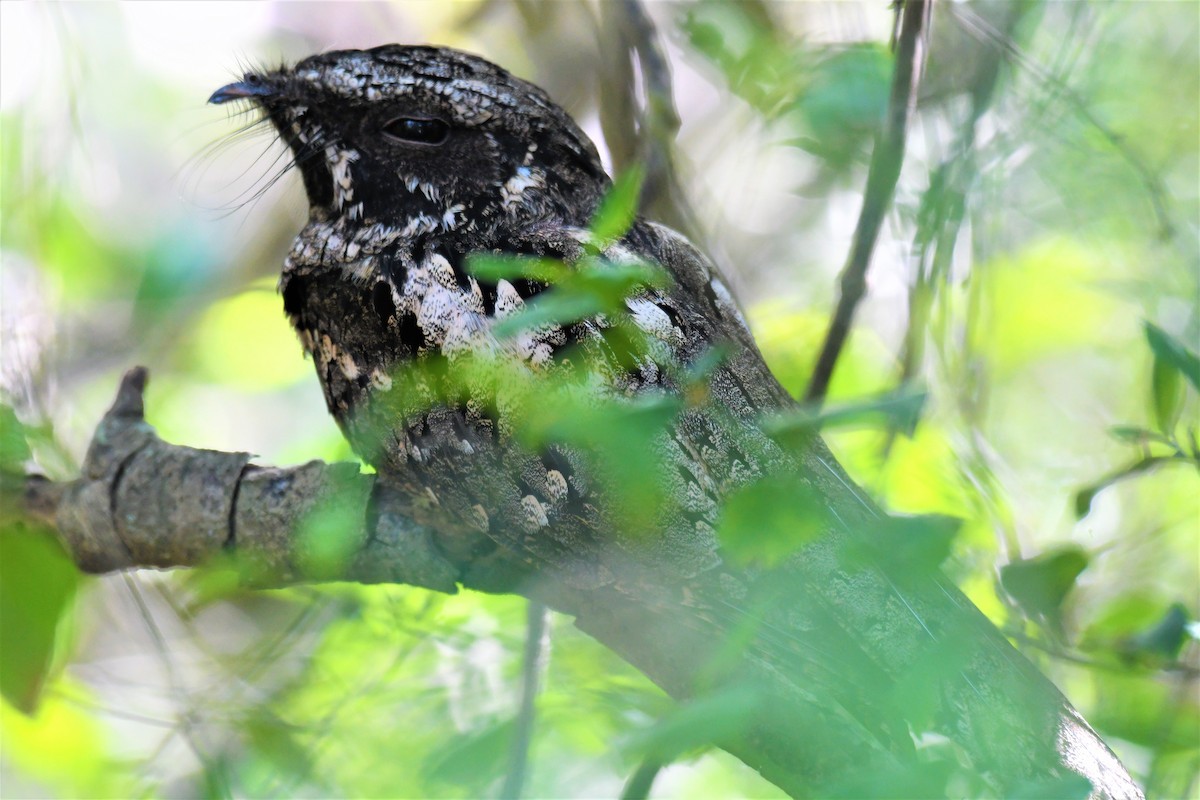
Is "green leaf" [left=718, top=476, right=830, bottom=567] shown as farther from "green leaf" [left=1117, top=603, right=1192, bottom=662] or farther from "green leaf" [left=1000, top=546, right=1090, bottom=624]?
"green leaf" [left=1117, top=603, right=1192, bottom=662]

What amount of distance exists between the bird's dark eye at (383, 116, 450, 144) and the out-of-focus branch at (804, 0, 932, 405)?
81cm

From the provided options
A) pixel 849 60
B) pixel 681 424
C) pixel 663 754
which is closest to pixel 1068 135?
pixel 849 60

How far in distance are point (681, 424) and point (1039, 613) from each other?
63 cm

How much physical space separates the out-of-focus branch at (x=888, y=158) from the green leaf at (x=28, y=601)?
1.21 m

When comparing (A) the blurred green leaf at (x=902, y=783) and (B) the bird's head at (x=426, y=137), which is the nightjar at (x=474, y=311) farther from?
(A) the blurred green leaf at (x=902, y=783)

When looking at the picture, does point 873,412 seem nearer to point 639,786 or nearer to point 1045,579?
point 1045,579

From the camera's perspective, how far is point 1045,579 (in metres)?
1.42

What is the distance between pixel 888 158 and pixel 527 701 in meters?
1.17

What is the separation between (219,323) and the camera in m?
3.54

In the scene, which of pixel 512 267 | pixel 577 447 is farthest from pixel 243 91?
pixel 512 267

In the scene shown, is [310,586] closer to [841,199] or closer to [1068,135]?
[841,199]

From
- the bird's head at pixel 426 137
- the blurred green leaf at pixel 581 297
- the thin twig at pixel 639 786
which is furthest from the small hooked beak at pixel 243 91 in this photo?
the thin twig at pixel 639 786

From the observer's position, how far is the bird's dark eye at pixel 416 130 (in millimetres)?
1817

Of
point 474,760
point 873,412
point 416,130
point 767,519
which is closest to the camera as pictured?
point 873,412
